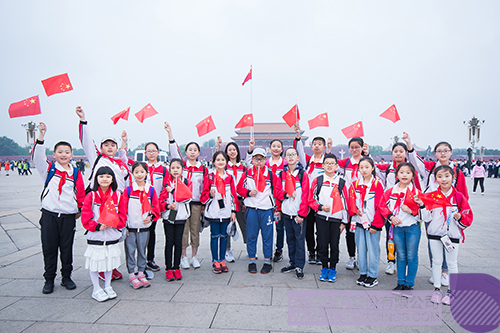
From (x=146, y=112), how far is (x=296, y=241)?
3.56 meters

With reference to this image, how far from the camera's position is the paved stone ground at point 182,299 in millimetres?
2426

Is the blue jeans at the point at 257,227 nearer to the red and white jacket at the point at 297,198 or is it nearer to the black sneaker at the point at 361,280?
the red and white jacket at the point at 297,198

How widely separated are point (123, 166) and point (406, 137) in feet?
12.3

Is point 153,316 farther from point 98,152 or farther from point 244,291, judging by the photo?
point 98,152

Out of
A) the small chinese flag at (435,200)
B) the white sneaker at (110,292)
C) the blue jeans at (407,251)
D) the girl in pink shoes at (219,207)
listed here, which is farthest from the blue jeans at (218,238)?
the small chinese flag at (435,200)

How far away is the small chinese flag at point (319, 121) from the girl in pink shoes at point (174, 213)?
2851mm

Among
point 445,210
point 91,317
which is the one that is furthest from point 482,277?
point 91,317

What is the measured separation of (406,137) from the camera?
350cm

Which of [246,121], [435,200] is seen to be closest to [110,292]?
[435,200]

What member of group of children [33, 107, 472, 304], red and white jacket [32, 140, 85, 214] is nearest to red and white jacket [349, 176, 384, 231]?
group of children [33, 107, 472, 304]

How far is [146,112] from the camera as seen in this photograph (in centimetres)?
516

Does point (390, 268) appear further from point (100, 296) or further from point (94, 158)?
point (94, 158)

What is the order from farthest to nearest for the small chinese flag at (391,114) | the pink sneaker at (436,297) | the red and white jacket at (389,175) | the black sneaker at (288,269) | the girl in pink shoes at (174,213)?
the small chinese flag at (391,114) → the black sneaker at (288,269) → the red and white jacket at (389,175) → the girl in pink shoes at (174,213) → the pink sneaker at (436,297)

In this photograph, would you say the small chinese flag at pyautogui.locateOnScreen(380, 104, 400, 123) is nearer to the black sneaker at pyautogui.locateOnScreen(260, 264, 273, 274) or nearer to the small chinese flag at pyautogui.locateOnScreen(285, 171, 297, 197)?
the small chinese flag at pyautogui.locateOnScreen(285, 171, 297, 197)
